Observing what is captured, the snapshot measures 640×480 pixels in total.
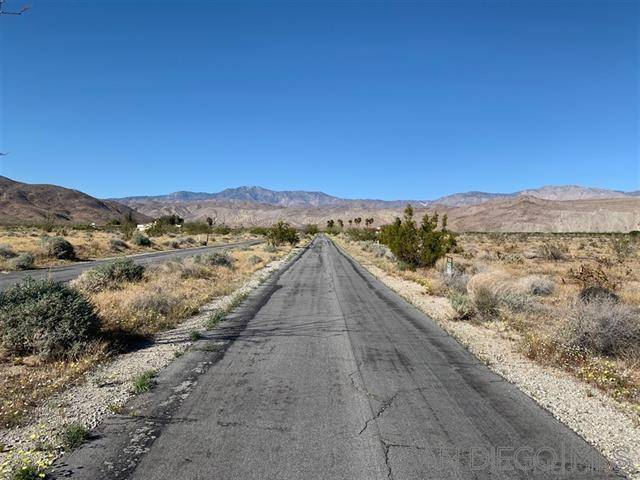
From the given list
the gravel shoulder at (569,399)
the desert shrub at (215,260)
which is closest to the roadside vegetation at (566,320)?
the gravel shoulder at (569,399)

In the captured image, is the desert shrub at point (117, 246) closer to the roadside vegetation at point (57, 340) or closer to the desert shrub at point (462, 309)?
the roadside vegetation at point (57, 340)

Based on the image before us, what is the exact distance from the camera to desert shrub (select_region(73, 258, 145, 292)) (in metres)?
14.8

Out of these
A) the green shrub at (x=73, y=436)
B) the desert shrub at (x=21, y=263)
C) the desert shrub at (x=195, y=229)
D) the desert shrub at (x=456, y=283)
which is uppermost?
the desert shrub at (x=195, y=229)

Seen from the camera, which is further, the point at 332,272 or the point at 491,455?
the point at 332,272

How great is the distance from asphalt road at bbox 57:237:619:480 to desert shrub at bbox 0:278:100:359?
6.62ft

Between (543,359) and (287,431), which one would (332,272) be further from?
(287,431)

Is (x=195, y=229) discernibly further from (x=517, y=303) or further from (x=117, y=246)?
(x=517, y=303)

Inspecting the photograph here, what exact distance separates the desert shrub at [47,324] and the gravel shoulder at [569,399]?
24.6 feet

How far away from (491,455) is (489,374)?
3.05m

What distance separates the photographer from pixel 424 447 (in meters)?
4.66

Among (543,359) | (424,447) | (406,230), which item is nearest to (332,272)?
(406,230)

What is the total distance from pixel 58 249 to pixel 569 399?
32.5 m

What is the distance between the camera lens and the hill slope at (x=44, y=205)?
477ft

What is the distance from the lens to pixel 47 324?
794 cm
